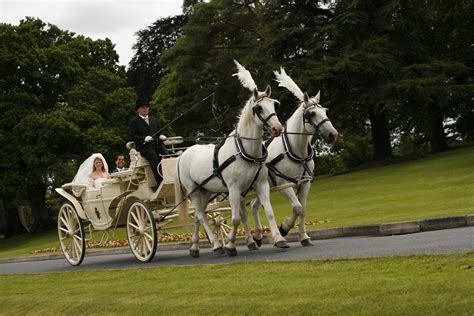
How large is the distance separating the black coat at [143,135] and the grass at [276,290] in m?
3.40

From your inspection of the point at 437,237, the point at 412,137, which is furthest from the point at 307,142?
the point at 412,137

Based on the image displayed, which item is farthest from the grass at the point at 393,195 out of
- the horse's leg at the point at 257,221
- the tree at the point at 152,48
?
the tree at the point at 152,48

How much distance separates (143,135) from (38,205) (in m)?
33.9

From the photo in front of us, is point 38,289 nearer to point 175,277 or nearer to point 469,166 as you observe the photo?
point 175,277

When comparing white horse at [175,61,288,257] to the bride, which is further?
the bride

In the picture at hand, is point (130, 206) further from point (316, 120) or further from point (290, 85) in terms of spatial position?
point (316, 120)

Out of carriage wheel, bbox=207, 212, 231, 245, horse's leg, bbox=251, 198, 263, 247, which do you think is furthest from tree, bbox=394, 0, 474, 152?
horse's leg, bbox=251, 198, 263, 247

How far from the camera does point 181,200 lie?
13852mm

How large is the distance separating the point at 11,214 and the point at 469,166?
3128 cm

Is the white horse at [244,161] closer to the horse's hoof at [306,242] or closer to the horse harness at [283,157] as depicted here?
the horse harness at [283,157]

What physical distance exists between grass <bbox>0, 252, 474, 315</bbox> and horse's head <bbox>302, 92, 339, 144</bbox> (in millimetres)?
3087

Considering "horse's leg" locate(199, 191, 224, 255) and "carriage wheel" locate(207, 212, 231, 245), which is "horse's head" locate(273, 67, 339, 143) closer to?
"horse's leg" locate(199, 191, 224, 255)

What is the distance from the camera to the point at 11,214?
50.3 metres

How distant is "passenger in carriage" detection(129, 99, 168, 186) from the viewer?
14.2m
